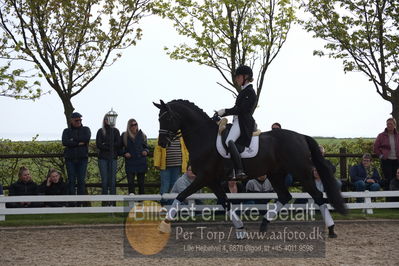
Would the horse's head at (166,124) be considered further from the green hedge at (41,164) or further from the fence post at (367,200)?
the green hedge at (41,164)

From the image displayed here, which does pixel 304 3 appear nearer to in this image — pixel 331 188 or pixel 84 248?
pixel 331 188

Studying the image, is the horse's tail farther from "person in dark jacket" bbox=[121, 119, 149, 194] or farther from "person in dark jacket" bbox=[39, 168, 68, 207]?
"person in dark jacket" bbox=[39, 168, 68, 207]

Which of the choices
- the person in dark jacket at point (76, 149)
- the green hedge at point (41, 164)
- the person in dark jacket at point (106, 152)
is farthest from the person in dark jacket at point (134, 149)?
the green hedge at point (41, 164)

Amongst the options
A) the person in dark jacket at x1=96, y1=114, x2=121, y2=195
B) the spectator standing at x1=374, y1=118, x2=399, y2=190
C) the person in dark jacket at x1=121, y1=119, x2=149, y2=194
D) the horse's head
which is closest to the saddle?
the horse's head

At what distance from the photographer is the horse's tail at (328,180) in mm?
9297

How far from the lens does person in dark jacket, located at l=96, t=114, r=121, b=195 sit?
12.4 m

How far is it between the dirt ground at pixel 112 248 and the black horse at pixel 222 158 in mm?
899

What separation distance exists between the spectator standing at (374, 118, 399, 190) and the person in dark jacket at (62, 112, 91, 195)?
243 inches

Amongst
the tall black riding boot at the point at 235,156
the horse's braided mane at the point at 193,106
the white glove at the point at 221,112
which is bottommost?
the tall black riding boot at the point at 235,156

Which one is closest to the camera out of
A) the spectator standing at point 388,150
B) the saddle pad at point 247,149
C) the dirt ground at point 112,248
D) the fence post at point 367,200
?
the dirt ground at point 112,248

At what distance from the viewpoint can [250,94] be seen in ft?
29.8

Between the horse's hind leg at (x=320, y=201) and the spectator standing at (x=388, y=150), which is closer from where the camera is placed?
the horse's hind leg at (x=320, y=201)

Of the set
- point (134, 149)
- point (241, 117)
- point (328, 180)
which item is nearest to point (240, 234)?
point (328, 180)

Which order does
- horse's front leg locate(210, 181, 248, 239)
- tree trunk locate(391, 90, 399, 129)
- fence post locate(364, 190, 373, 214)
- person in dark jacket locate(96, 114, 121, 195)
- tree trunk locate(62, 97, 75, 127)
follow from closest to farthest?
horse's front leg locate(210, 181, 248, 239) → fence post locate(364, 190, 373, 214) → person in dark jacket locate(96, 114, 121, 195) → tree trunk locate(62, 97, 75, 127) → tree trunk locate(391, 90, 399, 129)
